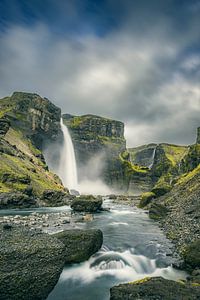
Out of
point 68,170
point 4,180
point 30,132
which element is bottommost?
point 4,180

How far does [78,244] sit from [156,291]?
29.5ft

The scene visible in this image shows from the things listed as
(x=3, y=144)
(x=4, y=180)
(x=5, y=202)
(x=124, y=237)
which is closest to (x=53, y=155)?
(x=3, y=144)

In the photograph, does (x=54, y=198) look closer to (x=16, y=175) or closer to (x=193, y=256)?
(x=16, y=175)

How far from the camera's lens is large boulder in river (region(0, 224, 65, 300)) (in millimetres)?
12062

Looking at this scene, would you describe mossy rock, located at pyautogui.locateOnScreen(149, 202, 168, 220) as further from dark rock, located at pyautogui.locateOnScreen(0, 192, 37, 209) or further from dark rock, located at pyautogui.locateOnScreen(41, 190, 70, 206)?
dark rock, located at pyautogui.locateOnScreen(41, 190, 70, 206)

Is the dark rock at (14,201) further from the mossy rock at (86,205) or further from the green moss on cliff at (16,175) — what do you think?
the mossy rock at (86,205)

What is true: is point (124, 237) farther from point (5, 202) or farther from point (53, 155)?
point (53, 155)

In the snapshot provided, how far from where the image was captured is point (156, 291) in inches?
480

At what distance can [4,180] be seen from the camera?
95.4 metres

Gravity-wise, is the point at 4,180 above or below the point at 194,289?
above

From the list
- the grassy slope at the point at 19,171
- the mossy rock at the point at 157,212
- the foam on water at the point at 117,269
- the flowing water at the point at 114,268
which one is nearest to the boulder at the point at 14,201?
the grassy slope at the point at 19,171

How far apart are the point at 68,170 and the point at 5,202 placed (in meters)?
129

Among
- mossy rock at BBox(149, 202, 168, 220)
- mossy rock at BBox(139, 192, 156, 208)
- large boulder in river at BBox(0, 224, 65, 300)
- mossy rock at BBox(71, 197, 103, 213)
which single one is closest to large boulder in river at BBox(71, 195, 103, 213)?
mossy rock at BBox(71, 197, 103, 213)

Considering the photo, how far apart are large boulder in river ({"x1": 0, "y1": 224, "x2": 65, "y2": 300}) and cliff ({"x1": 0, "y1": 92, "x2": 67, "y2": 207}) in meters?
60.5
